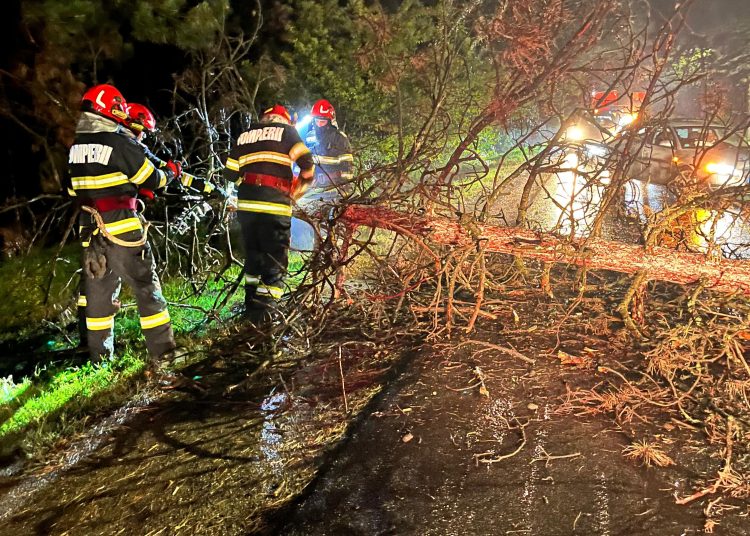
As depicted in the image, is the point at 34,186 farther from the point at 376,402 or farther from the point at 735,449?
the point at 735,449

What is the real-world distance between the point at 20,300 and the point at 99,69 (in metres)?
2.87

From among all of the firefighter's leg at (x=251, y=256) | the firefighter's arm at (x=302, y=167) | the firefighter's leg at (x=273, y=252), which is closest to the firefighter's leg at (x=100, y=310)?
the firefighter's leg at (x=251, y=256)

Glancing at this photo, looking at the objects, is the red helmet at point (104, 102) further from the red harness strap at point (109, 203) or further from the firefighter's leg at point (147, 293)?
the firefighter's leg at point (147, 293)

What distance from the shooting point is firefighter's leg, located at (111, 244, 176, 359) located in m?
3.63

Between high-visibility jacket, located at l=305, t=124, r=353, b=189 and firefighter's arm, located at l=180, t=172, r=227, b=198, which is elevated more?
high-visibility jacket, located at l=305, t=124, r=353, b=189

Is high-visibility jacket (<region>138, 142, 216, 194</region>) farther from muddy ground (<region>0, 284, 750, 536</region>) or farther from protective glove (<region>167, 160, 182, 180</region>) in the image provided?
muddy ground (<region>0, 284, 750, 536</region>)

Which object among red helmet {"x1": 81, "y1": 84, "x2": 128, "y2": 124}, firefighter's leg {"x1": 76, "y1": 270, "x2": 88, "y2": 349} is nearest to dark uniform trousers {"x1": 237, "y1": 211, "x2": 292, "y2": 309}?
red helmet {"x1": 81, "y1": 84, "x2": 128, "y2": 124}

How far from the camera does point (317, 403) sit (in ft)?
9.87

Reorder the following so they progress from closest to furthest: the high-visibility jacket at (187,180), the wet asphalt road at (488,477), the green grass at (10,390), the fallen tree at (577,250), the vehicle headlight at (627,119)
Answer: the wet asphalt road at (488,477)
the fallen tree at (577,250)
the green grass at (10,390)
the high-visibility jacket at (187,180)
the vehicle headlight at (627,119)

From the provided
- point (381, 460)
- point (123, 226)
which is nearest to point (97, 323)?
point (123, 226)

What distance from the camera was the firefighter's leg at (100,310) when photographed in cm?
368

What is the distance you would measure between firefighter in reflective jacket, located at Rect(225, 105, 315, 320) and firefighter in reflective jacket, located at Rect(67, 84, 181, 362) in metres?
0.66

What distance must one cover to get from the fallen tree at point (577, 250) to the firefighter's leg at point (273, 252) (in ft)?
2.78

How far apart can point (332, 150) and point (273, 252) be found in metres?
2.46
